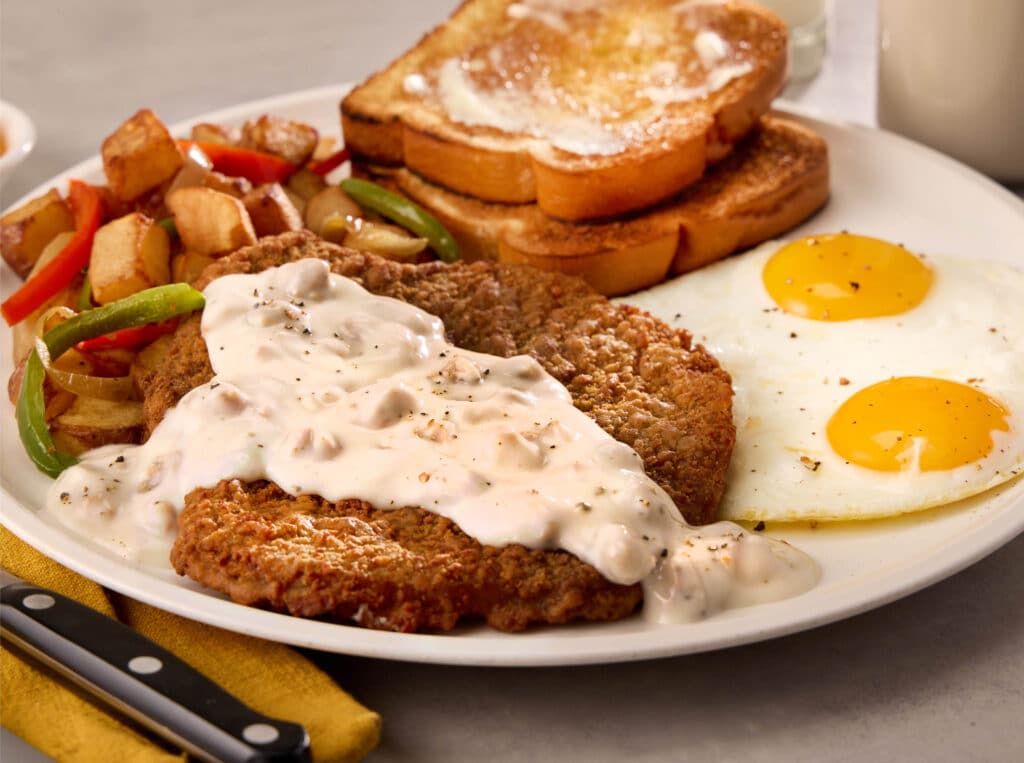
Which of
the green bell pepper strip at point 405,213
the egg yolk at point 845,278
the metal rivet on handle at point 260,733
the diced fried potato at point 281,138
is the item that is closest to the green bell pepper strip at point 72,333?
the green bell pepper strip at point 405,213

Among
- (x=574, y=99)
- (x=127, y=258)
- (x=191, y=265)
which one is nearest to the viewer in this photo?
(x=127, y=258)

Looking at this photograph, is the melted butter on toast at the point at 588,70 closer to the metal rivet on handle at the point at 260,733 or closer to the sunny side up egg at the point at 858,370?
the sunny side up egg at the point at 858,370

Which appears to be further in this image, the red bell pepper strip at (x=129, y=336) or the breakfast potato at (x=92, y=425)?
the red bell pepper strip at (x=129, y=336)

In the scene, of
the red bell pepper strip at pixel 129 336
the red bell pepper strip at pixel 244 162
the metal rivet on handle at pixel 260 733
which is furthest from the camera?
the red bell pepper strip at pixel 244 162

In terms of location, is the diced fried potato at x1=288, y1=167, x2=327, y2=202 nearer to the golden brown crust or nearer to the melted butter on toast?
the melted butter on toast

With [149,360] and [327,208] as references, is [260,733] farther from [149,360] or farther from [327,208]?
[327,208]

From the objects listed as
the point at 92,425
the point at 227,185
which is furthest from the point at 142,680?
the point at 227,185

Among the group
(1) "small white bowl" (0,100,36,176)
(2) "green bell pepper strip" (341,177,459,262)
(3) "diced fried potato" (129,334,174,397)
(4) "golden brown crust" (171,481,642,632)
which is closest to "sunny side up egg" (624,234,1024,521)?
(4) "golden brown crust" (171,481,642,632)
